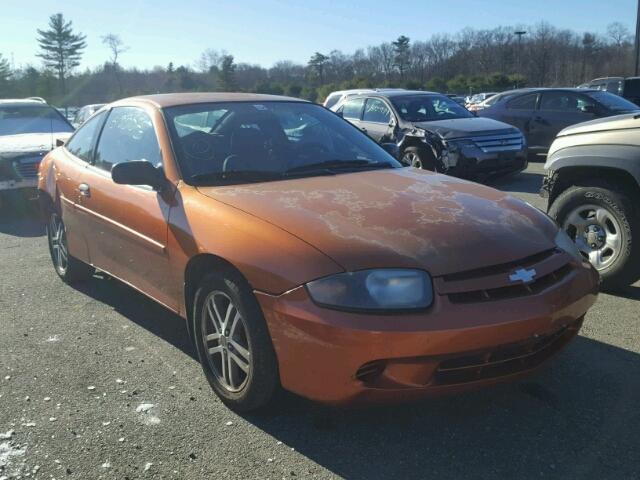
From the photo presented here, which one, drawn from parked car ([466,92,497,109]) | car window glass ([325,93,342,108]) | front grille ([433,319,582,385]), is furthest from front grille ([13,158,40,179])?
parked car ([466,92,497,109])

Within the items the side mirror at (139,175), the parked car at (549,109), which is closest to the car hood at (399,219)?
the side mirror at (139,175)

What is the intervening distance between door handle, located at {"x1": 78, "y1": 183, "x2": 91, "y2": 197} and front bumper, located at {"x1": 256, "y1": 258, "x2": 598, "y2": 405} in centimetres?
228

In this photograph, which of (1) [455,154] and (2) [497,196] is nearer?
(2) [497,196]

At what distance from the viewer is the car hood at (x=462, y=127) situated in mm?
9727

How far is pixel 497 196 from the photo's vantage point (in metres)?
3.53

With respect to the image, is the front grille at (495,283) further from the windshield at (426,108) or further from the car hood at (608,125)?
the windshield at (426,108)

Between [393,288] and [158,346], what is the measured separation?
205cm

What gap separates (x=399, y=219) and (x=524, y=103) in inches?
437

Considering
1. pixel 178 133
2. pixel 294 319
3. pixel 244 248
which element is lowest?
pixel 294 319

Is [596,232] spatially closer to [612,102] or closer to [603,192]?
[603,192]

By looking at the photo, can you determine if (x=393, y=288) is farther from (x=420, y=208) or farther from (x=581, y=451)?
(x=581, y=451)

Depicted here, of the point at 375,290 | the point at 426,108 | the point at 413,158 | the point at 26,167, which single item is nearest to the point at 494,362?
the point at 375,290

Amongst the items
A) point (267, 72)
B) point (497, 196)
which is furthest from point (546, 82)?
point (497, 196)

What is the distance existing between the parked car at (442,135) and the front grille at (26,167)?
5.16m
